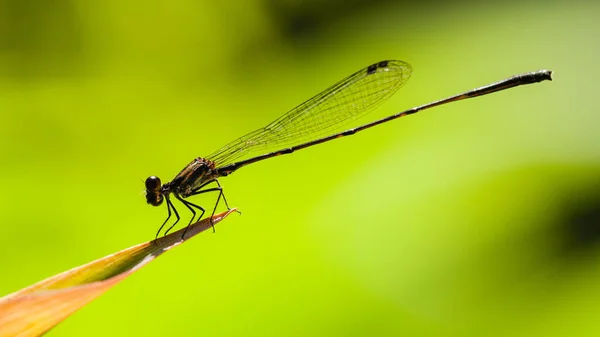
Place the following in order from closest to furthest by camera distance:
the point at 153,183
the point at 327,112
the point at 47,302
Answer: the point at 47,302
the point at 153,183
the point at 327,112

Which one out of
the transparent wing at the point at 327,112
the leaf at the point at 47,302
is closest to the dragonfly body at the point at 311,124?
the transparent wing at the point at 327,112

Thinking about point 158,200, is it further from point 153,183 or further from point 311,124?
point 311,124

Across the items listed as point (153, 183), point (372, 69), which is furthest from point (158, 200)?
point (372, 69)

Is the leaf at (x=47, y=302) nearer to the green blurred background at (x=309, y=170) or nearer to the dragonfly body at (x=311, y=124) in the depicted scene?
the green blurred background at (x=309, y=170)

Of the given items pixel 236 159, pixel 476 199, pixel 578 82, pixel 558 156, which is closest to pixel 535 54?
pixel 578 82

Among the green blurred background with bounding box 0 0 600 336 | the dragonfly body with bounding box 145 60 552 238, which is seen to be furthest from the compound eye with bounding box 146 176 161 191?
the green blurred background with bounding box 0 0 600 336

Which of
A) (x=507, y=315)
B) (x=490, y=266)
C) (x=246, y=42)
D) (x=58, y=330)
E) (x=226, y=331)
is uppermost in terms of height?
(x=246, y=42)

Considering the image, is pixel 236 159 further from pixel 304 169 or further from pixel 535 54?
pixel 535 54
